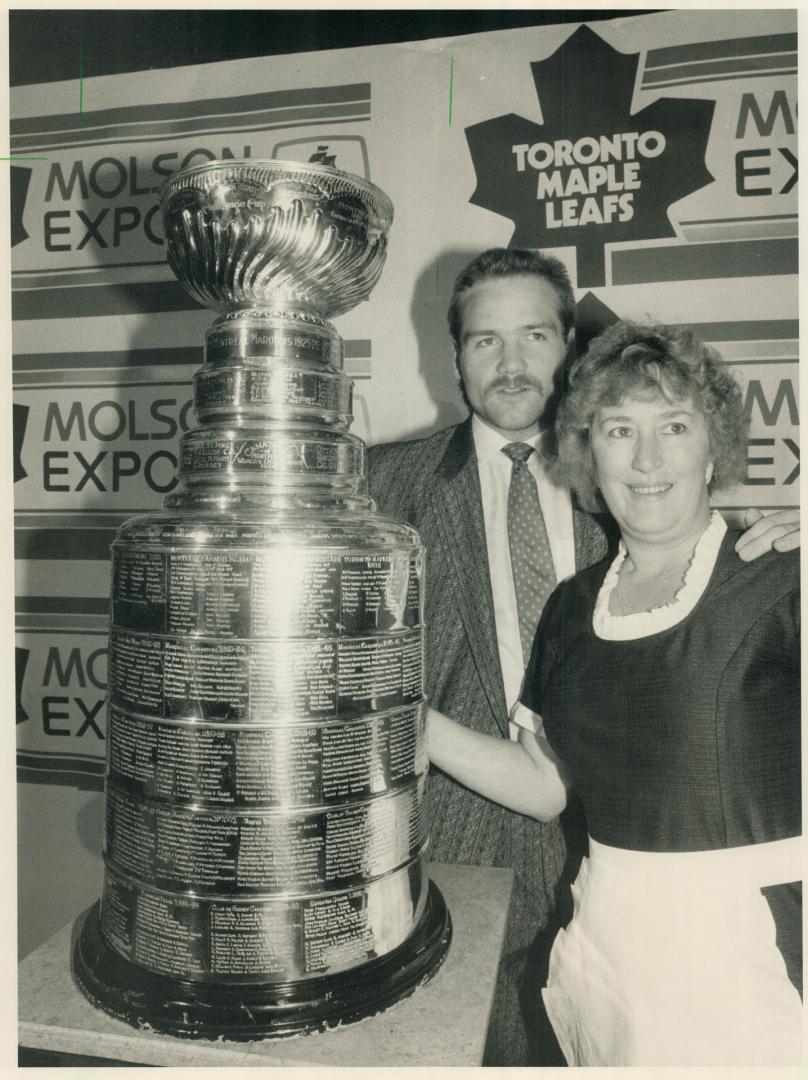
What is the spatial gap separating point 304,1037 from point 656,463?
108 centimetres

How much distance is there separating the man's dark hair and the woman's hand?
87 centimetres

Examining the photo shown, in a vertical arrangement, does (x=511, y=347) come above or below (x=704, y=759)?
above

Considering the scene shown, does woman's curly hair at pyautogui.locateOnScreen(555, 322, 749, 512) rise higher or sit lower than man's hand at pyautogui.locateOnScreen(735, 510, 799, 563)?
higher

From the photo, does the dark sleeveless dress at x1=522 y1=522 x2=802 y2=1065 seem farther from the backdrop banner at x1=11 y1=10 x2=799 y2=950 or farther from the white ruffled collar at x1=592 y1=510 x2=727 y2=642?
the backdrop banner at x1=11 y1=10 x2=799 y2=950

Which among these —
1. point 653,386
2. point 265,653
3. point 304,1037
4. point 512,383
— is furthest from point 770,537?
point 304,1037

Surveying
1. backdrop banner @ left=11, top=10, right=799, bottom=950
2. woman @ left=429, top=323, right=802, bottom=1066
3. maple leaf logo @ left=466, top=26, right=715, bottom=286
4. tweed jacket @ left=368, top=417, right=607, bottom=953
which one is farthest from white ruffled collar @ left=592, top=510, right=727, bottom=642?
maple leaf logo @ left=466, top=26, right=715, bottom=286

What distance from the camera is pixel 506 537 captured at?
1666mm

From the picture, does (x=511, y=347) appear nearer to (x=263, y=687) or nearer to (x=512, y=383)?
(x=512, y=383)

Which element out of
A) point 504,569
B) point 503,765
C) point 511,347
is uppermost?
point 511,347

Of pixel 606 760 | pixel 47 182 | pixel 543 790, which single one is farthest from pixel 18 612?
pixel 606 760

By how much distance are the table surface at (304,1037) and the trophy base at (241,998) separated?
0.04 feet

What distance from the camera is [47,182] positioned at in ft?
6.43

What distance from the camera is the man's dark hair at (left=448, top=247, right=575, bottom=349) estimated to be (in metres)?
1.65

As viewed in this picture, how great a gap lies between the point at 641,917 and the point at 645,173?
5.15ft
